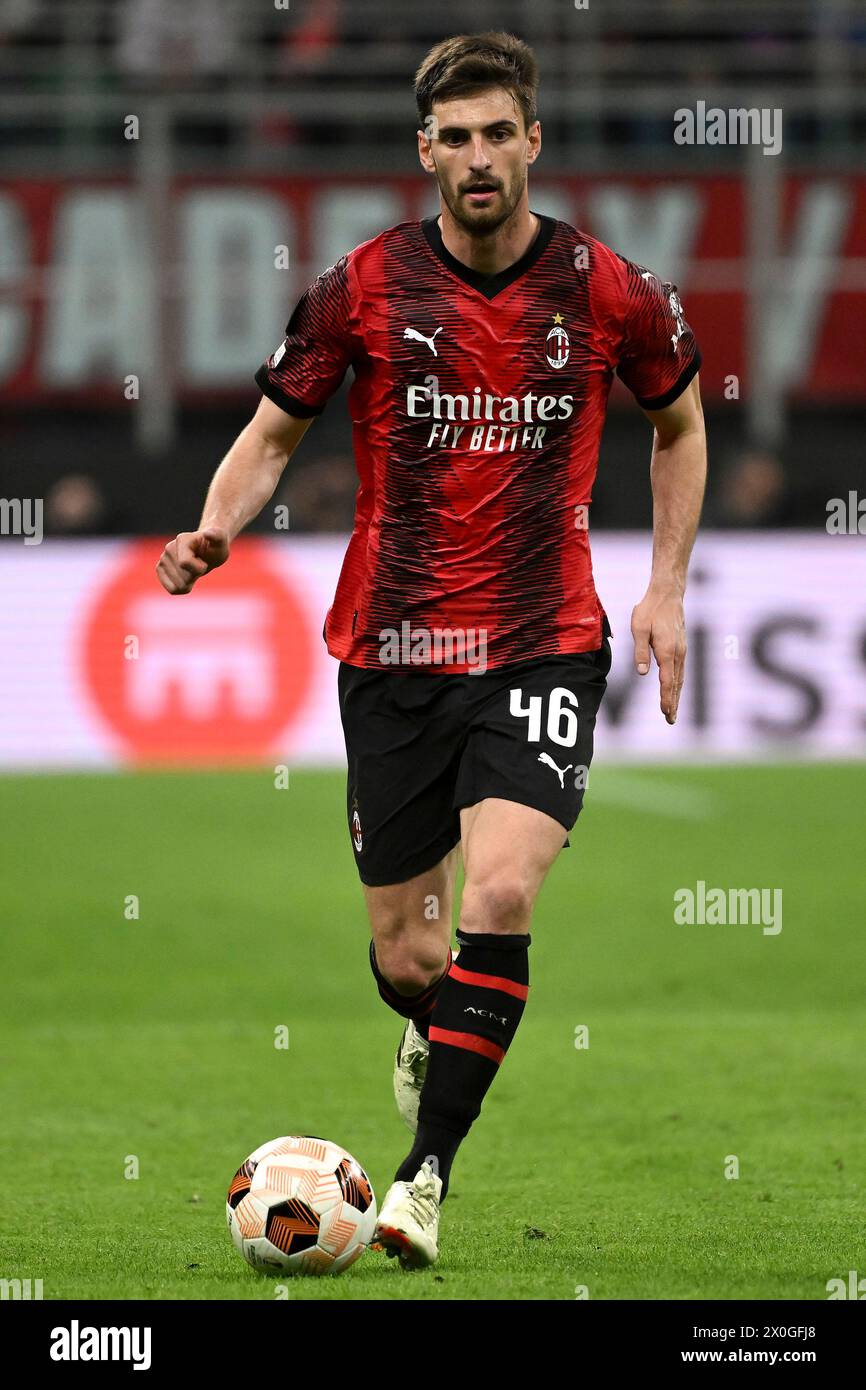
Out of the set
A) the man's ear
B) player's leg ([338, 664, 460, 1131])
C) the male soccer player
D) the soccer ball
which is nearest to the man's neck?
the male soccer player

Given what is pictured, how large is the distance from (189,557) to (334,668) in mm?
9689

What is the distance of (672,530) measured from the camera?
5.39m

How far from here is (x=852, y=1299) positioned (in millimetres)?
4484

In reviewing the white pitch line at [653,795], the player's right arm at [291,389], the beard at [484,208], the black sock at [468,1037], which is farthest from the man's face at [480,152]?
the white pitch line at [653,795]

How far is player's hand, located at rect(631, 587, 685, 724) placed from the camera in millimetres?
5094

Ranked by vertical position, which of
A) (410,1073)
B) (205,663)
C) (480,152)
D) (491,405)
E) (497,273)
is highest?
(480,152)

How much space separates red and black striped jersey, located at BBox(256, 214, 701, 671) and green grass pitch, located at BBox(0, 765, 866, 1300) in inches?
56.1

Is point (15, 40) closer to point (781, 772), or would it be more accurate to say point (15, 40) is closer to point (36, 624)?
point (36, 624)

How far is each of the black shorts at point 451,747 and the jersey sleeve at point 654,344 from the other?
1.96 ft

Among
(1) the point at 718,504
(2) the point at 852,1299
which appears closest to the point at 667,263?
(1) the point at 718,504

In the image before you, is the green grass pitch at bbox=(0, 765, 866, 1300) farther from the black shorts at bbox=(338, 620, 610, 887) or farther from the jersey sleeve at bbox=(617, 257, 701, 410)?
the jersey sleeve at bbox=(617, 257, 701, 410)

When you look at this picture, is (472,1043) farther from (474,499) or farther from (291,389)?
(291,389)

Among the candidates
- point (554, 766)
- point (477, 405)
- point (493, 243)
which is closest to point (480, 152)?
point (493, 243)

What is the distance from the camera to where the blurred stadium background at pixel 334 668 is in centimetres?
620
